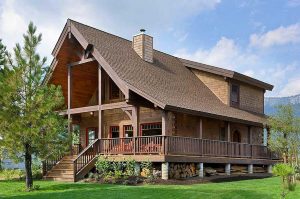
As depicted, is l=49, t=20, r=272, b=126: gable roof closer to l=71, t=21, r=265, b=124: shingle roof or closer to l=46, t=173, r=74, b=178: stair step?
l=71, t=21, r=265, b=124: shingle roof

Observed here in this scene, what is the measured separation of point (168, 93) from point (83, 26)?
6532 millimetres

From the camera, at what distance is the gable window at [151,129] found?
2536 cm

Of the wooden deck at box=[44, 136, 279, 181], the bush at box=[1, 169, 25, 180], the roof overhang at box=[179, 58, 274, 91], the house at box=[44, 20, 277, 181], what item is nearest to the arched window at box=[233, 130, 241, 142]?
the house at box=[44, 20, 277, 181]

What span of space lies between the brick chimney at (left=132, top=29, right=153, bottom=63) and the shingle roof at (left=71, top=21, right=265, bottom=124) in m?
0.38

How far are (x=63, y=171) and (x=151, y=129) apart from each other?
18.8 feet

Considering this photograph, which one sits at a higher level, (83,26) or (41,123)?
(83,26)

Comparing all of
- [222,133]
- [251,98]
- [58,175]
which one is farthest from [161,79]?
[251,98]

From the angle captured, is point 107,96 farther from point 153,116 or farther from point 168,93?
point 168,93

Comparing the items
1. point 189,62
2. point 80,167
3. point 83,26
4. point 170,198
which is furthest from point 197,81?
point 170,198

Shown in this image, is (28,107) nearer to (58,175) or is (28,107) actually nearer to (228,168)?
(58,175)

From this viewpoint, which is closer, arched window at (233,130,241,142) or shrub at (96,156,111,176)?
shrub at (96,156,111,176)

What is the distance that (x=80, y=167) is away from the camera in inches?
869

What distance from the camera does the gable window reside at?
998 inches

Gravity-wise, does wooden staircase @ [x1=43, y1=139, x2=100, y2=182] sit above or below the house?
below
